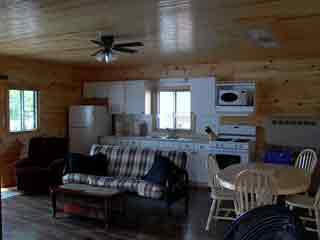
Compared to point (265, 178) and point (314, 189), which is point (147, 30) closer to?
point (265, 178)

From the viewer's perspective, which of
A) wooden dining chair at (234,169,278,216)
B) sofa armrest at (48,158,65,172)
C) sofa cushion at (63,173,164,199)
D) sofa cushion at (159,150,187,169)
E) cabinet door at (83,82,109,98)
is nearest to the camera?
wooden dining chair at (234,169,278,216)

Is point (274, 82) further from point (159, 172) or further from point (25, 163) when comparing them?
point (25, 163)

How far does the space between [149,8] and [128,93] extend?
14.7 feet

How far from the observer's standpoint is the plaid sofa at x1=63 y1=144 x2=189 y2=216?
4609 millimetres

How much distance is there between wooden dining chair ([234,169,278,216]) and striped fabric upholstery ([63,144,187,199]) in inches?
52.8

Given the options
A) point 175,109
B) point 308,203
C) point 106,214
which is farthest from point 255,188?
point 175,109

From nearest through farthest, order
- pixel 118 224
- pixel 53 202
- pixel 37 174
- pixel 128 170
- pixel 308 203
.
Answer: pixel 308 203 < pixel 118 224 < pixel 53 202 < pixel 128 170 < pixel 37 174

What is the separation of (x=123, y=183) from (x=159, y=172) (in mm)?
539

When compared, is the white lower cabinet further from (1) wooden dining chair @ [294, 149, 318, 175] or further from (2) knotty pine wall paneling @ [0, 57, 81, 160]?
(2) knotty pine wall paneling @ [0, 57, 81, 160]

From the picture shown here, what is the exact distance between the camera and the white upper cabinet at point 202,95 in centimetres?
670

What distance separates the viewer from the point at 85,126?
737cm

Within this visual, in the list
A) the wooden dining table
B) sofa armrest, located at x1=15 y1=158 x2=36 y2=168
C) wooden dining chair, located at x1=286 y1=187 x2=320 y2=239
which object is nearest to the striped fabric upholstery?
the wooden dining table

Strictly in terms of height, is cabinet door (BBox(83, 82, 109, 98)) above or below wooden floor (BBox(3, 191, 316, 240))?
above

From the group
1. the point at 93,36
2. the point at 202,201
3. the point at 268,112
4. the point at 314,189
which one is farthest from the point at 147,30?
the point at 314,189
